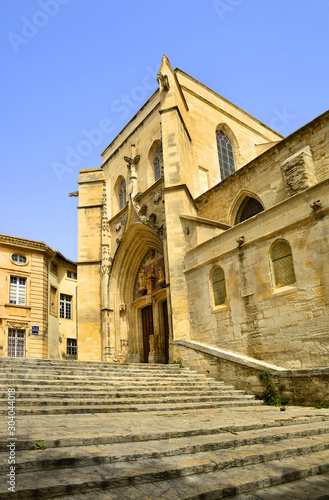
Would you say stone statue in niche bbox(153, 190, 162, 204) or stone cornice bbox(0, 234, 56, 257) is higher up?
stone cornice bbox(0, 234, 56, 257)

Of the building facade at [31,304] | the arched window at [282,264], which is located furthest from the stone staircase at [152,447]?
the building facade at [31,304]

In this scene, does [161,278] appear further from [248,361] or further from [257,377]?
[257,377]

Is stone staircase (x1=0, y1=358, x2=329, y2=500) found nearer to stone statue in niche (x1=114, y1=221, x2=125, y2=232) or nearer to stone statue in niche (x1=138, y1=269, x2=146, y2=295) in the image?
stone statue in niche (x1=138, y1=269, x2=146, y2=295)

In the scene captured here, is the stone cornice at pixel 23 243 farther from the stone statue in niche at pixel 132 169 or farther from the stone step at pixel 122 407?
the stone step at pixel 122 407

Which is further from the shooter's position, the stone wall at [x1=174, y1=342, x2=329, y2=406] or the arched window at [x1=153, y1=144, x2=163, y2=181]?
the arched window at [x1=153, y1=144, x2=163, y2=181]

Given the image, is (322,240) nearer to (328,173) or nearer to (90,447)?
(328,173)

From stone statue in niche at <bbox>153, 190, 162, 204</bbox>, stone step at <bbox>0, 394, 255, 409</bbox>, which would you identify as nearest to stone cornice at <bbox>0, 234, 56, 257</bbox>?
stone statue in niche at <bbox>153, 190, 162, 204</bbox>

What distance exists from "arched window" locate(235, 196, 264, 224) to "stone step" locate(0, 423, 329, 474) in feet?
28.7

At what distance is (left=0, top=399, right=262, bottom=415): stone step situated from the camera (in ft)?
16.7

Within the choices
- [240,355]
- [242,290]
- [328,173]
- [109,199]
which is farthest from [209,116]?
[240,355]

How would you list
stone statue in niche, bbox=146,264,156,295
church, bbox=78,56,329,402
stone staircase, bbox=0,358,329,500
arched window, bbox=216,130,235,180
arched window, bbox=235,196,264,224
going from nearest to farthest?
stone staircase, bbox=0,358,329,500 → church, bbox=78,56,329,402 → arched window, bbox=235,196,264,224 → stone statue in niche, bbox=146,264,156,295 → arched window, bbox=216,130,235,180

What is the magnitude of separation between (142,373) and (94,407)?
3.62 meters

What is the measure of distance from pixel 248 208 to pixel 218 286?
13.0ft

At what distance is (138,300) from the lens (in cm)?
1684
